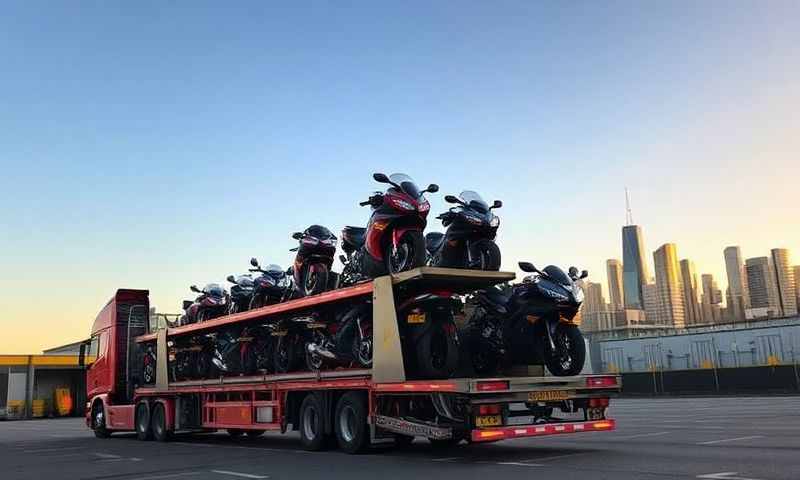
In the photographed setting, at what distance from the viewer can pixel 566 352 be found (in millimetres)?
10930

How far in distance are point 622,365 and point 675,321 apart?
2953 inches

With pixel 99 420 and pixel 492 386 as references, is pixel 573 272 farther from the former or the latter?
pixel 99 420

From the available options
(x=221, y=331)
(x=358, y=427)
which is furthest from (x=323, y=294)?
(x=221, y=331)

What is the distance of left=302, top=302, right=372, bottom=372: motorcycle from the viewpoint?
11.0 m

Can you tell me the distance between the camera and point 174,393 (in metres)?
16.8

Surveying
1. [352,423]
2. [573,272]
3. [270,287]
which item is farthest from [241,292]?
[573,272]

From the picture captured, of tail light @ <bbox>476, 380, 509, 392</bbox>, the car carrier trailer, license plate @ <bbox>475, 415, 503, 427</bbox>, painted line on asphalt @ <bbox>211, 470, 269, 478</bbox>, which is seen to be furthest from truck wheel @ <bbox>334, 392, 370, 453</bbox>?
tail light @ <bbox>476, 380, 509, 392</bbox>

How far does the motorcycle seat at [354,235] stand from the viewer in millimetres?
12344

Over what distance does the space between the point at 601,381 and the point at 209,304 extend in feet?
32.2

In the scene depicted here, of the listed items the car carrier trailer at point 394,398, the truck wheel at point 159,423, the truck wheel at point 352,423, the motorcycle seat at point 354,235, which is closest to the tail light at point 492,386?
the car carrier trailer at point 394,398

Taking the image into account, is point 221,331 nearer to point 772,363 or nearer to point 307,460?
point 307,460

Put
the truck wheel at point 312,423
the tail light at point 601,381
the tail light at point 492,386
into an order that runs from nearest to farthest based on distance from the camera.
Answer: the tail light at point 492,386 < the tail light at point 601,381 < the truck wheel at point 312,423

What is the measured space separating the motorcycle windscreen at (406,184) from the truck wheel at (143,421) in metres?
10.4

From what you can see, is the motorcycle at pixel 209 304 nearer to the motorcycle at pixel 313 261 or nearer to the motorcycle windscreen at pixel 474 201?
the motorcycle at pixel 313 261
